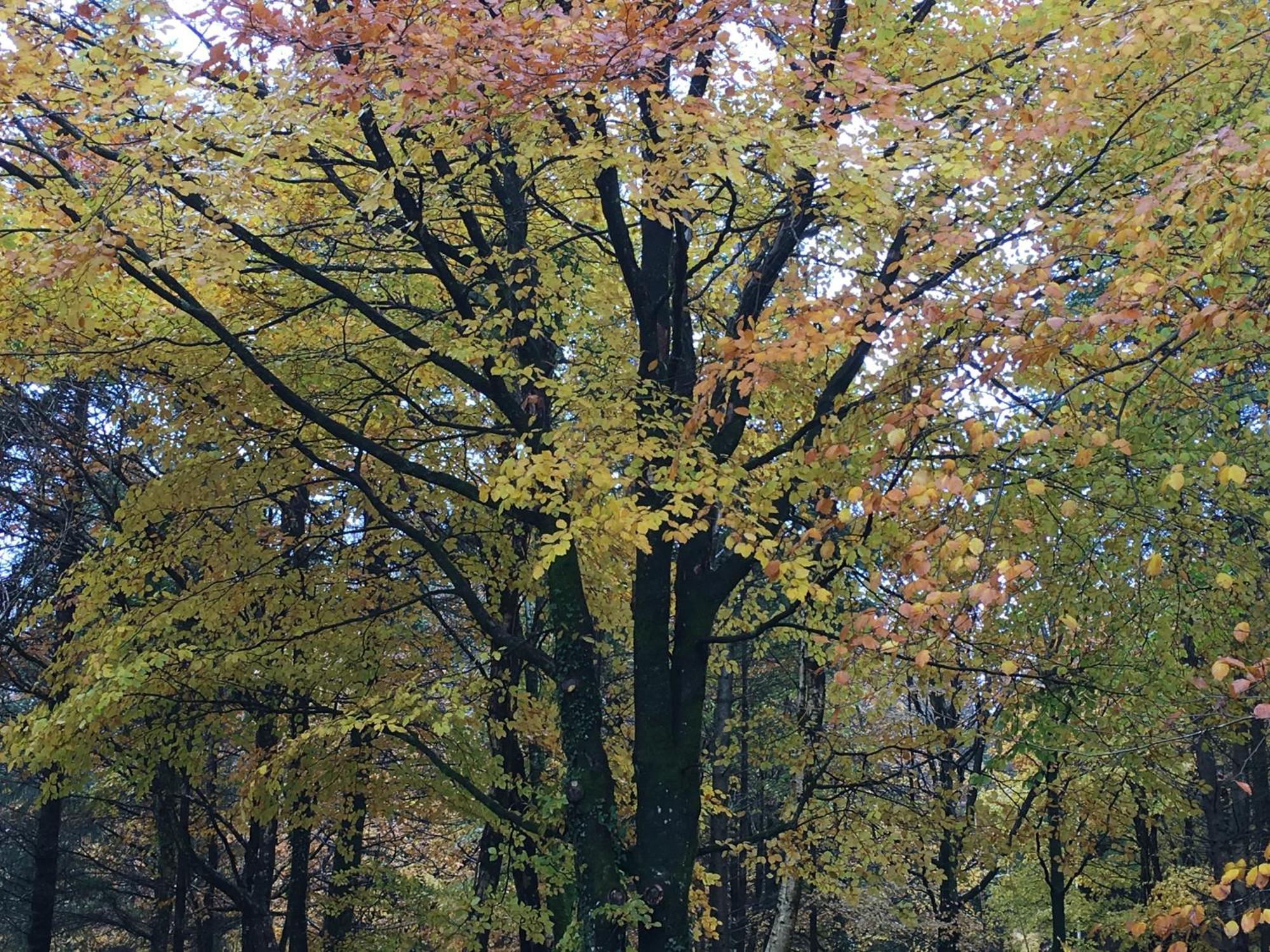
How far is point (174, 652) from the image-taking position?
7.15 meters

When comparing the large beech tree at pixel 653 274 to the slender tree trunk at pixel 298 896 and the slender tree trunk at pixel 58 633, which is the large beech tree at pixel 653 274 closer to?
the slender tree trunk at pixel 58 633

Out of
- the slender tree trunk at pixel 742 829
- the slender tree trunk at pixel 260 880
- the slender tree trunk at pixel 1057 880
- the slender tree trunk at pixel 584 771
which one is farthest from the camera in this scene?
the slender tree trunk at pixel 742 829

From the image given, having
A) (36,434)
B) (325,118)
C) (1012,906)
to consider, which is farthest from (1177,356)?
(1012,906)

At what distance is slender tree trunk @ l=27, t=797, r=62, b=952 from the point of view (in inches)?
420

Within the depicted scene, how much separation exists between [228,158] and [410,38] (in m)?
2.44

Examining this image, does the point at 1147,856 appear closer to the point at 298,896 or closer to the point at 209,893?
the point at 298,896

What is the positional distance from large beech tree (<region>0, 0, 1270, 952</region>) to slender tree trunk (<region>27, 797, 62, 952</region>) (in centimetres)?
487

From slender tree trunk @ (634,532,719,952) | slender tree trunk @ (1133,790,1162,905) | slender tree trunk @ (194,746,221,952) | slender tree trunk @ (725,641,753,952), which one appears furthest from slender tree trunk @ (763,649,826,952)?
slender tree trunk @ (194,746,221,952)

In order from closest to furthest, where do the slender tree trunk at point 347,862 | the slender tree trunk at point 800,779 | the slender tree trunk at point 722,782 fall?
the slender tree trunk at point 347,862 < the slender tree trunk at point 800,779 < the slender tree trunk at point 722,782

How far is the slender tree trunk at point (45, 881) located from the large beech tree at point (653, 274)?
4.87 m

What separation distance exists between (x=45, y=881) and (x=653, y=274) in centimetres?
1065

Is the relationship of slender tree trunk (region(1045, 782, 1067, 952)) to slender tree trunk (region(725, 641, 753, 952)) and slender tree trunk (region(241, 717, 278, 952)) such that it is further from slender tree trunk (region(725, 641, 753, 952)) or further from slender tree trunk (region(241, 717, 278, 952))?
slender tree trunk (region(241, 717, 278, 952))

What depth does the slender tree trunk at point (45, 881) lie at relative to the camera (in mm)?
10672

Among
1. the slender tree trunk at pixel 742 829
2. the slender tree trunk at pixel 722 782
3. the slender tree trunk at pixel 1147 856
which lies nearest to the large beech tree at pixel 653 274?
the slender tree trunk at pixel 722 782
